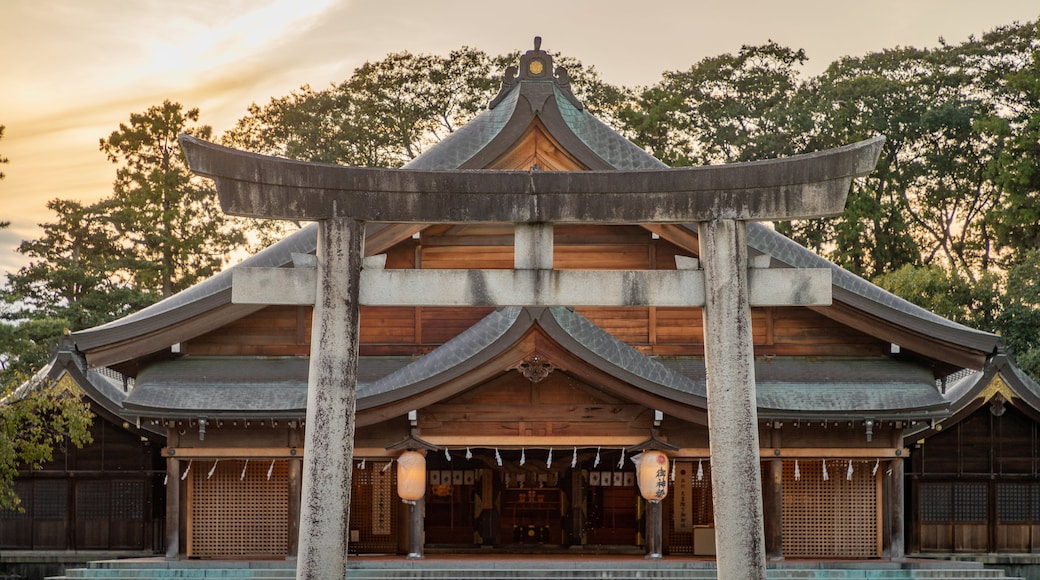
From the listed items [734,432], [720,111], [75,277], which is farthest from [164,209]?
[734,432]

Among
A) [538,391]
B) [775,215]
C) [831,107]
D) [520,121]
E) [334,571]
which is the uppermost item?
[831,107]

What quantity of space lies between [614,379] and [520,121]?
4632 millimetres

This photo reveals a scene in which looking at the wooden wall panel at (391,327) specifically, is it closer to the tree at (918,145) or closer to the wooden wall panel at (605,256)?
the wooden wall panel at (605,256)

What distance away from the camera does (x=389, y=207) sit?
43.7ft

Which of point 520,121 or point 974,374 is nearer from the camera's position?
point 520,121

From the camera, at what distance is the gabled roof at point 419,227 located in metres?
22.2

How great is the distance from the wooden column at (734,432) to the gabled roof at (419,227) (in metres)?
9.03

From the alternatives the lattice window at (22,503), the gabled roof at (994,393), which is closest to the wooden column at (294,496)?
the lattice window at (22,503)

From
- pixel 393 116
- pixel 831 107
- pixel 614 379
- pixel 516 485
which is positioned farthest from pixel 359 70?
pixel 614 379

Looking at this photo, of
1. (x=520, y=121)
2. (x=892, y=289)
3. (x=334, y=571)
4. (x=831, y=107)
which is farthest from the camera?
(x=831, y=107)

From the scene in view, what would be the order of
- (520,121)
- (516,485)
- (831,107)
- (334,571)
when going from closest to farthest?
(334,571) < (520,121) < (516,485) < (831,107)

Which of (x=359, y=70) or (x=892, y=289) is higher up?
(x=359, y=70)

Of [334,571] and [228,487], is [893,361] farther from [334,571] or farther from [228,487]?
[334,571]

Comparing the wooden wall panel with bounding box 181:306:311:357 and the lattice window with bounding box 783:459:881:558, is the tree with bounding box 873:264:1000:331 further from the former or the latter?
the wooden wall panel with bounding box 181:306:311:357
